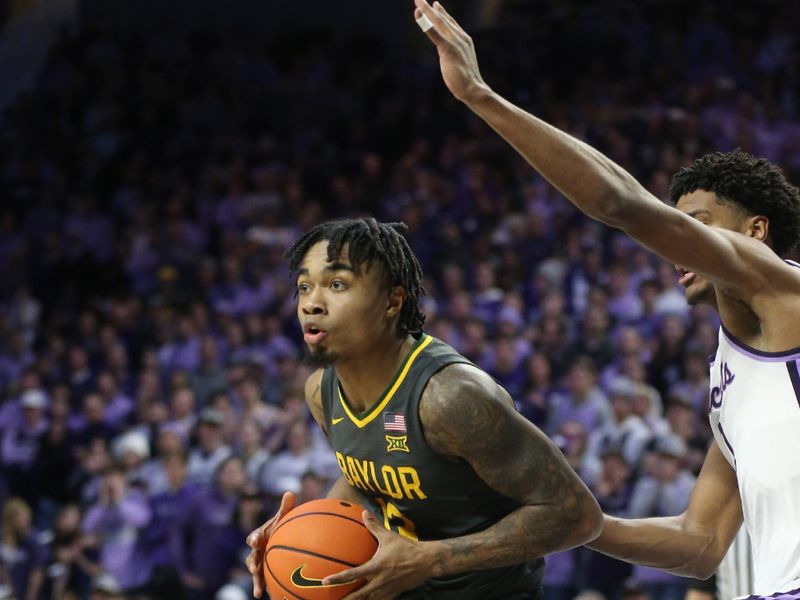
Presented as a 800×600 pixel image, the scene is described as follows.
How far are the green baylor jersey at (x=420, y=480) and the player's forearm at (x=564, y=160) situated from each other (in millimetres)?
731

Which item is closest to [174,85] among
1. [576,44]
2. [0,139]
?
[0,139]

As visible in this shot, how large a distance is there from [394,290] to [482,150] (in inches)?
332

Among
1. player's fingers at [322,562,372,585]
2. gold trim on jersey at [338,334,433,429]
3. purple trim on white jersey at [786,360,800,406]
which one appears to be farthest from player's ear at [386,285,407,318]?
purple trim on white jersey at [786,360,800,406]

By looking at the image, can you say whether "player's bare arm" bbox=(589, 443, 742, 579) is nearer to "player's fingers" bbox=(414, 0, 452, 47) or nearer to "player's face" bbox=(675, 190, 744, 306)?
"player's face" bbox=(675, 190, 744, 306)

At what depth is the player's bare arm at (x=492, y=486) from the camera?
3.11m

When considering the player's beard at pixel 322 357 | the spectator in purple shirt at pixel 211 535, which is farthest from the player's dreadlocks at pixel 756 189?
the spectator in purple shirt at pixel 211 535

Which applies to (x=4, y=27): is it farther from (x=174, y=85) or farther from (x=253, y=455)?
(x=253, y=455)

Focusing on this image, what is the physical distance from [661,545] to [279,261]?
24.1 ft

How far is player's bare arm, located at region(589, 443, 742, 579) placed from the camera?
12.2 ft

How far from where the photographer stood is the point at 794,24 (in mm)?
12578

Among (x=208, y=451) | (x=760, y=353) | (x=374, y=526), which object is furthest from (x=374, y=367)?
(x=208, y=451)

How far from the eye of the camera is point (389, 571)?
309 cm

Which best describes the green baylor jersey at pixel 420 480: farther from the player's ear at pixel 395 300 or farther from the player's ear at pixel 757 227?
the player's ear at pixel 757 227

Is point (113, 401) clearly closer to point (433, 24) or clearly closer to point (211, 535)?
point (211, 535)
